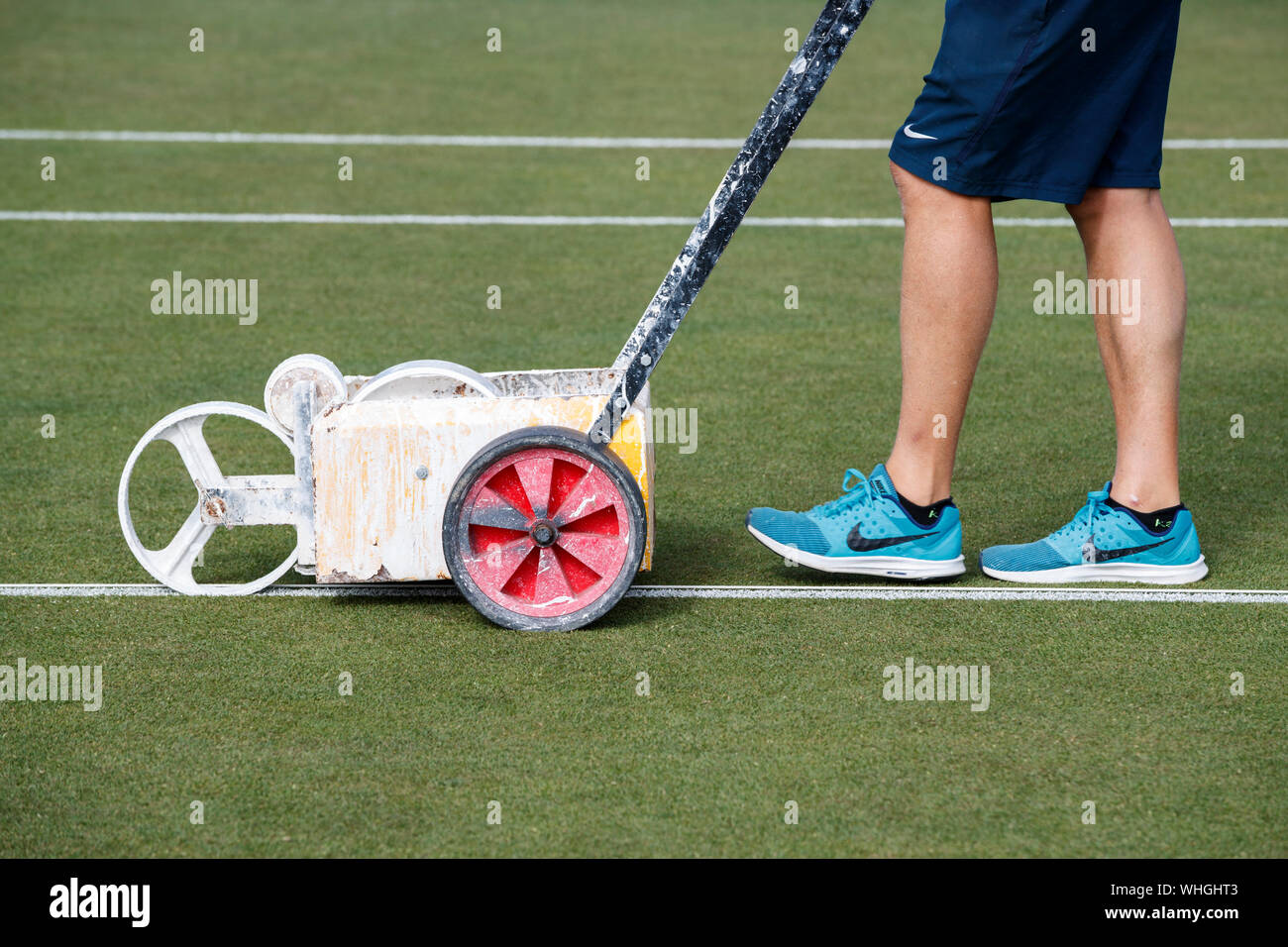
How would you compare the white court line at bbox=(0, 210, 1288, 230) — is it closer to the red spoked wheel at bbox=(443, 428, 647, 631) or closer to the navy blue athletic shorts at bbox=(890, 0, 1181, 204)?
the navy blue athletic shorts at bbox=(890, 0, 1181, 204)

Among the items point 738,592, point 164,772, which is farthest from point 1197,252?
point 164,772

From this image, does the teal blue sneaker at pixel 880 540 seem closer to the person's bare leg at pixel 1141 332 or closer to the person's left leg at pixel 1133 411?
the person's left leg at pixel 1133 411

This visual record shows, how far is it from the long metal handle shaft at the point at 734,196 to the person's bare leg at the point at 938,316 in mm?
374

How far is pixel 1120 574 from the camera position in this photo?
3.82 meters

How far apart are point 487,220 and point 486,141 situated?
2.06 metres

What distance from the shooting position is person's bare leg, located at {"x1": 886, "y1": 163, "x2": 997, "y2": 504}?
3.67m

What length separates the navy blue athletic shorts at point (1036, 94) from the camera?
11.5 feet

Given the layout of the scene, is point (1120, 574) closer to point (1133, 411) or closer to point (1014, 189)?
point (1133, 411)

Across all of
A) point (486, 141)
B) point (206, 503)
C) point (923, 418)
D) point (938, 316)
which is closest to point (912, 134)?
point (938, 316)

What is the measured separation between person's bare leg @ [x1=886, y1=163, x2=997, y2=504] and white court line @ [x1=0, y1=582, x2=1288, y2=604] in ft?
0.78

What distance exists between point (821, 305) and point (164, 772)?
4.00 meters

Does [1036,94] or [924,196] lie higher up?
[1036,94]

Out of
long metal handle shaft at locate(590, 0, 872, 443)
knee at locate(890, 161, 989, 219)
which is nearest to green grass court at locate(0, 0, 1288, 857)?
long metal handle shaft at locate(590, 0, 872, 443)

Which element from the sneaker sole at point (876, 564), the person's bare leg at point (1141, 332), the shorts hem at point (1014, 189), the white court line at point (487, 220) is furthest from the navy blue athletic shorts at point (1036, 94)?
the white court line at point (487, 220)
